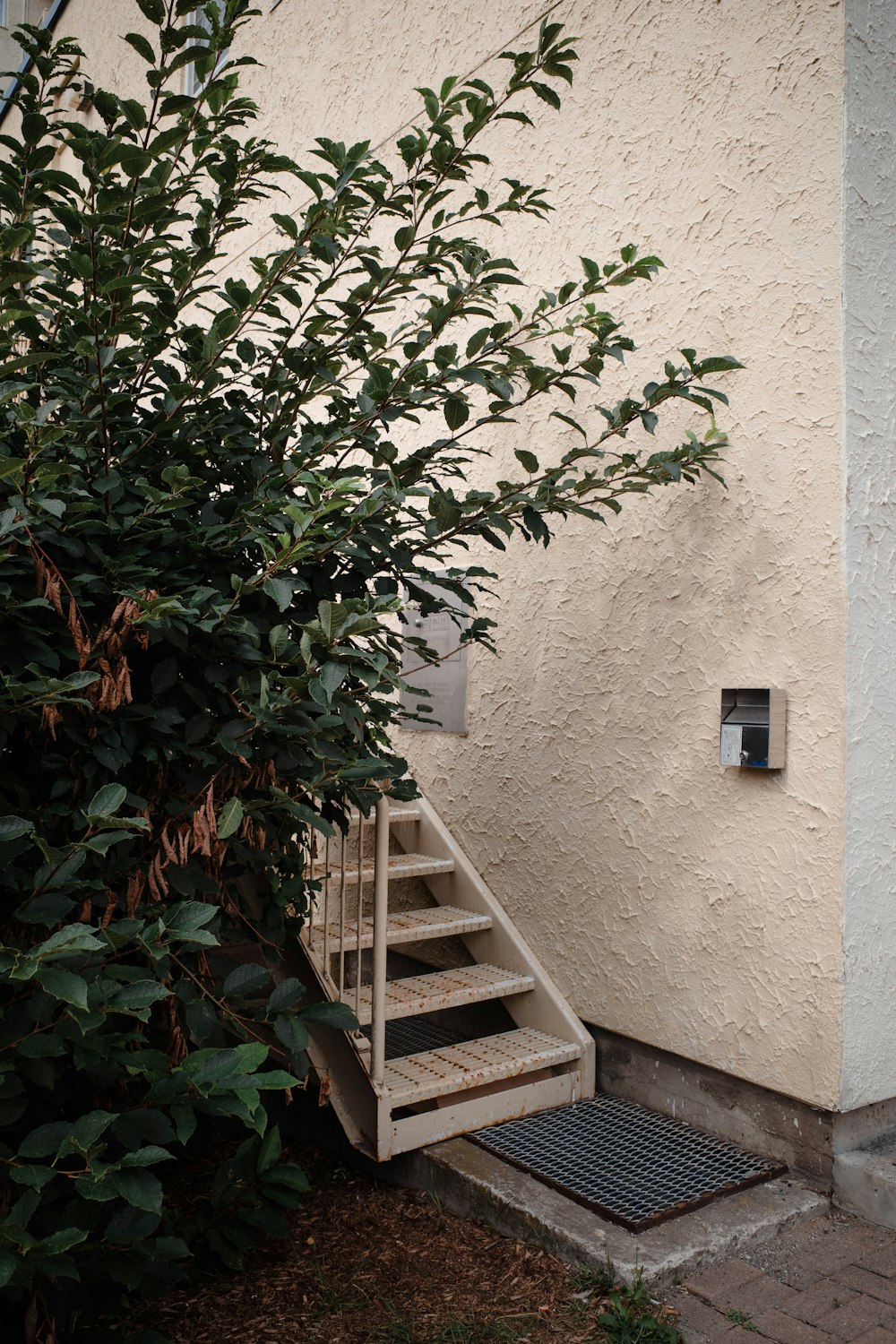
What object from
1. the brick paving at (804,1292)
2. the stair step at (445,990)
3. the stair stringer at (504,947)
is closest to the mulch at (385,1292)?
the brick paving at (804,1292)

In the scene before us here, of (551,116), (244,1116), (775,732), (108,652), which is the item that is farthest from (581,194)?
(244,1116)

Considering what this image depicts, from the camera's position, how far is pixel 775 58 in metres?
3.17

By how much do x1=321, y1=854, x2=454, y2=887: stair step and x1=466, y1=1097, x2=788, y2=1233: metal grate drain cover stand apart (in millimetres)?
1028

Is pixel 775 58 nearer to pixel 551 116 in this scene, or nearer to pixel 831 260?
pixel 831 260

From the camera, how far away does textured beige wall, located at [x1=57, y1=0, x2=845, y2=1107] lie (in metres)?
3.02

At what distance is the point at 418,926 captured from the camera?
393 cm

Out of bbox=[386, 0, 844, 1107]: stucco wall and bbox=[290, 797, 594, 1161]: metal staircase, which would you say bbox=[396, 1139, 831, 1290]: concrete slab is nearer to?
bbox=[290, 797, 594, 1161]: metal staircase

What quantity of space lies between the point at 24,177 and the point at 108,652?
100 centimetres

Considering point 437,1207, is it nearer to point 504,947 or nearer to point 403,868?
point 504,947

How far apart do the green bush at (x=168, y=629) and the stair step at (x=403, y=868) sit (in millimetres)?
1324

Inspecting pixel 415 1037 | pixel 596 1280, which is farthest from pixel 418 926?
pixel 596 1280

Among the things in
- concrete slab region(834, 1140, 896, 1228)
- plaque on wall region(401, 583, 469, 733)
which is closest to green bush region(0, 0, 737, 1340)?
concrete slab region(834, 1140, 896, 1228)

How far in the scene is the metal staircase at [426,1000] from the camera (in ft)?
10.5

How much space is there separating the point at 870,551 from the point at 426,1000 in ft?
6.80
